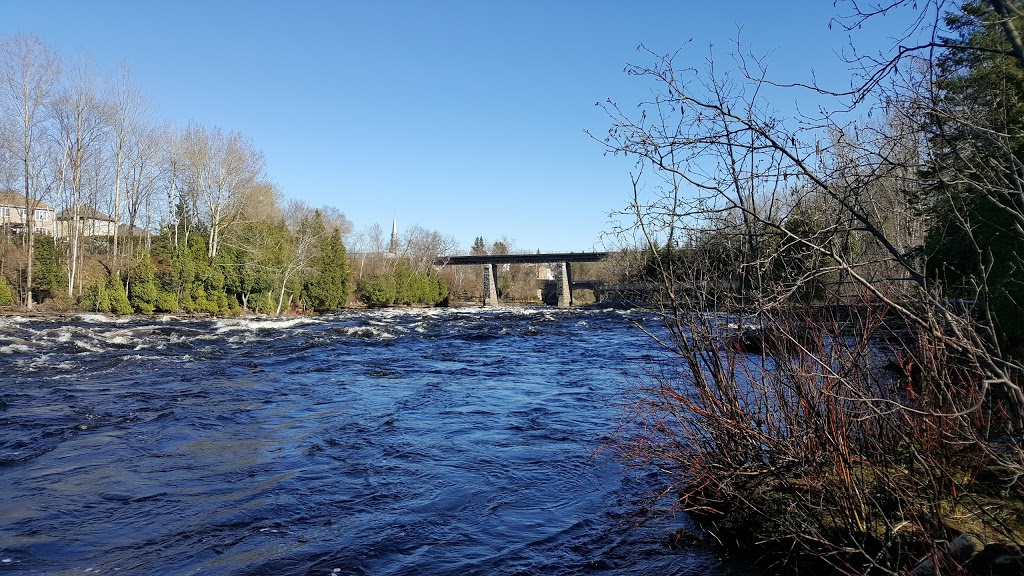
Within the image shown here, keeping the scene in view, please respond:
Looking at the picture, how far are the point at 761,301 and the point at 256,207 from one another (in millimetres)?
41815

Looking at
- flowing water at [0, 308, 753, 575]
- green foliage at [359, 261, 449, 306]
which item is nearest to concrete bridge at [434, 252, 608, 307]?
green foliage at [359, 261, 449, 306]

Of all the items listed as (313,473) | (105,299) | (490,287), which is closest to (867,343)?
(313,473)

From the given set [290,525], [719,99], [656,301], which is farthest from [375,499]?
[719,99]

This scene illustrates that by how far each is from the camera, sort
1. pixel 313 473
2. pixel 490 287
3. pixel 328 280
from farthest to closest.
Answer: pixel 490 287
pixel 328 280
pixel 313 473

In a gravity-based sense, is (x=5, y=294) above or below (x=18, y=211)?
below

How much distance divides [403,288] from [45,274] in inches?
1077

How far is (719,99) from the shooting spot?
329 cm

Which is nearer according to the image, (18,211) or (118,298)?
(118,298)

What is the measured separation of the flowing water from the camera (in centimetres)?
467

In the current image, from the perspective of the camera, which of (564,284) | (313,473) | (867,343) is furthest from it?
(564,284)

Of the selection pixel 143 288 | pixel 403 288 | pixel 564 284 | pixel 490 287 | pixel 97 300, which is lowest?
pixel 97 300

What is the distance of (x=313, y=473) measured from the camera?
671cm

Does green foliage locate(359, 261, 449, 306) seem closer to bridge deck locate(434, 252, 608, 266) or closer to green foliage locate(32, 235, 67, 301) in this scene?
bridge deck locate(434, 252, 608, 266)

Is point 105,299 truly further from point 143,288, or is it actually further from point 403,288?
point 403,288
